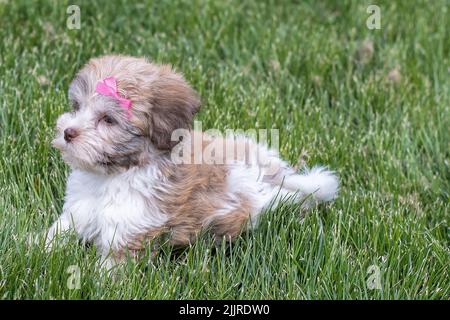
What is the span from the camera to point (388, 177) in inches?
216

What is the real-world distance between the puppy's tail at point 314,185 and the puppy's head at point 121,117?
92 centimetres

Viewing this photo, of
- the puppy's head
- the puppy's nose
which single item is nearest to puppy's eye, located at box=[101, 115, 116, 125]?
the puppy's head

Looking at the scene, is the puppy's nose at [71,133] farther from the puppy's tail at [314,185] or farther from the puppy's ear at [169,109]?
the puppy's tail at [314,185]

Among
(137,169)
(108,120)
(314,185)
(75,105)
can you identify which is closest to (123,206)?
(137,169)

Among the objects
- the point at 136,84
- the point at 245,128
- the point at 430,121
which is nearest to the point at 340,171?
the point at 245,128

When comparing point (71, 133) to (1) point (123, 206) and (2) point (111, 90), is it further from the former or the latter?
(1) point (123, 206)

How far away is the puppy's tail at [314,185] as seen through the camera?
15.7 feet

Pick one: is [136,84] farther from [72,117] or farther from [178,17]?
[178,17]

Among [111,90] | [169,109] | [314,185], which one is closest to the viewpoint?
[111,90]

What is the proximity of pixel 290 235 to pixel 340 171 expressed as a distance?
0.97 metres

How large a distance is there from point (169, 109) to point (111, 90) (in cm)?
32

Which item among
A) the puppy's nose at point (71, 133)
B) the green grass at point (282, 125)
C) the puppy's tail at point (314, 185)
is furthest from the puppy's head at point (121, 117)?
the puppy's tail at point (314, 185)

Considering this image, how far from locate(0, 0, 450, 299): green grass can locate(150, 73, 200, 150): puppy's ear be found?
642 millimetres

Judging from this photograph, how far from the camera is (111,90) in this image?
3.92 meters
